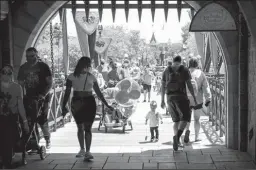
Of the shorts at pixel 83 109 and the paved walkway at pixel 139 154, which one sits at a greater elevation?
the shorts at pixel 83 109

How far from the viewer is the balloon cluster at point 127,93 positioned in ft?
33.3

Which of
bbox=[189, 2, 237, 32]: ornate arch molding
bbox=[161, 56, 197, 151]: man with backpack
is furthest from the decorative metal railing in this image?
bbox=[189, 2, 237, 32]: ornate arch molding

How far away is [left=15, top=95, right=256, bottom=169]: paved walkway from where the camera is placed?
6441 mm

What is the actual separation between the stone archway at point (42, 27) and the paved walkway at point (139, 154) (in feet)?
1.95

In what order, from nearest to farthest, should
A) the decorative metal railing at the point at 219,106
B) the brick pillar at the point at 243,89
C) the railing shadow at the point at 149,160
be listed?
the railing shadow at the point at 149,160
the brick pillar at the point at 243,89
the decorative metal railing at the point at 219,106

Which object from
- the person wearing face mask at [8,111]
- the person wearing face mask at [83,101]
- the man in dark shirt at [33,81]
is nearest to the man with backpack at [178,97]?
the person wearing face mask at [83,101]

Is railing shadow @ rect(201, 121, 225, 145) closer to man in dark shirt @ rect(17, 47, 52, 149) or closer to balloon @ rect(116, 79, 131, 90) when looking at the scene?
balloon @ rect(116, 79, 131, 90)

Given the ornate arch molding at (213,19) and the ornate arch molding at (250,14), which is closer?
A: the ornate arch molding at (250,14)

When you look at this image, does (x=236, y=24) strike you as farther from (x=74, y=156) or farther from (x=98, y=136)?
(x=98, y=136)

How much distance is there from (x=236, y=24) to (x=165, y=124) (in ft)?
15.4

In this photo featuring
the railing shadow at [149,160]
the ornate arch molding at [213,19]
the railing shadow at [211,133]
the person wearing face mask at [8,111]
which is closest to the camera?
the person wearing face mask at [8,111]

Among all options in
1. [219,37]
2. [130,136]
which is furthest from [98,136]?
[219,37]

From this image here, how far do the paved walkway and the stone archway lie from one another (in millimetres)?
594

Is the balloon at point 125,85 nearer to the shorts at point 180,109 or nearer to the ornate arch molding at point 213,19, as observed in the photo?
the shorts at point 180,109
